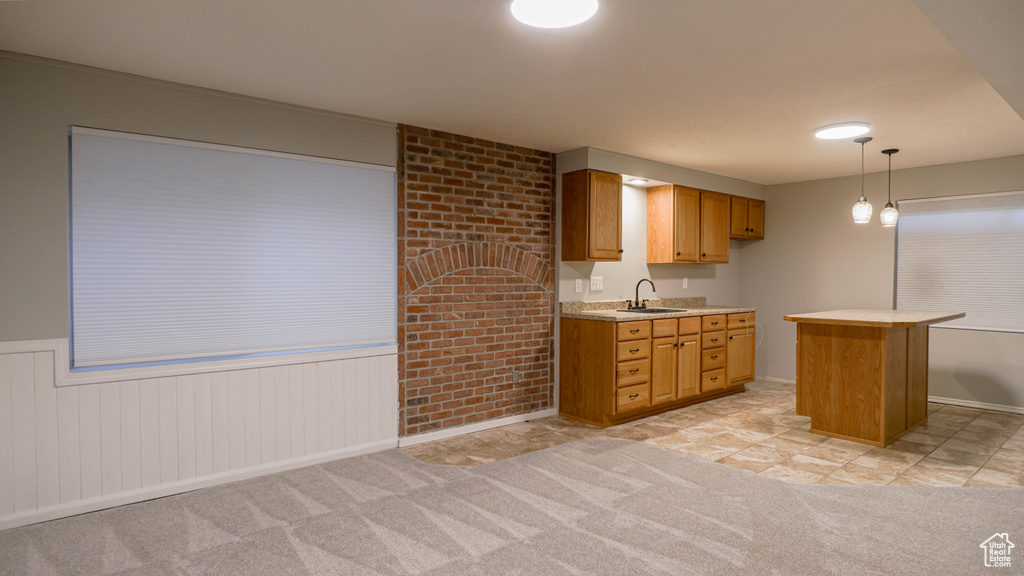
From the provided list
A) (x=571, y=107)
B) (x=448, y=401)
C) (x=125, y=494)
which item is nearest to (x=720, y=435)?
(x=448, y=401)

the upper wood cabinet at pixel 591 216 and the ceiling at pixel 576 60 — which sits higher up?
the ceiling at pixel 576 60

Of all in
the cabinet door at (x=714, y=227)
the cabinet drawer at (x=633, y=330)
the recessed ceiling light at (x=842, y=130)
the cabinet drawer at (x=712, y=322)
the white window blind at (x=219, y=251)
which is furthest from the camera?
the cabinet door at (x=714, y=227)

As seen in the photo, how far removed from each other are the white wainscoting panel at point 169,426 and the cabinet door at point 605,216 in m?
1.89

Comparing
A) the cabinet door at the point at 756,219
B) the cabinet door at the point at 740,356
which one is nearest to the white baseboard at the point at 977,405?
the cabinet door at the point at 740,356

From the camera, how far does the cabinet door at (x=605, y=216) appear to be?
15.0 feet

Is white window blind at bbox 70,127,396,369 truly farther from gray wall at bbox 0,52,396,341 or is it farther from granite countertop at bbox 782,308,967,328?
granite countertop at bbox 782,308,967,328

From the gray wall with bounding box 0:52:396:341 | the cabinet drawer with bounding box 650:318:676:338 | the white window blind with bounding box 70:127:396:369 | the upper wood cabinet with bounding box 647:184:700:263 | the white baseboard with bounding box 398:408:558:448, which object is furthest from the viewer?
the upper wood cabinet with bounding box 647:184:700:263

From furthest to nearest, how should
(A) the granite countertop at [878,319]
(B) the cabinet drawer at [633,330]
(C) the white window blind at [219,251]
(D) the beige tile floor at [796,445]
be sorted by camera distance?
(B) the cabinet drawer at [633,330]
(A) the granite countertop at [878,319]
(D) the beige tile floor at [796,445]
(C) the white window blind at [219,251]

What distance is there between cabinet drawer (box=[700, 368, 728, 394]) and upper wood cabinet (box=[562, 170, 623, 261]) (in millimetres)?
1467

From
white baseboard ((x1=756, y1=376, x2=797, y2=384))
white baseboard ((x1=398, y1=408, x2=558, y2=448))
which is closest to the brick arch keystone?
white baseboard ((x1=398, y1=408, x2=558, y2=448))

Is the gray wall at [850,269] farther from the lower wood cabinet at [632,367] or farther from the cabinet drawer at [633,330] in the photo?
the cabinet drawer at [633,330]

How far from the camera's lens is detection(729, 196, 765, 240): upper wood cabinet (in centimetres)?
614

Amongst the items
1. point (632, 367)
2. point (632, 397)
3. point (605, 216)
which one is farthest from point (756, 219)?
point (632, 397)

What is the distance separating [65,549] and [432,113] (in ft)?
9.75
